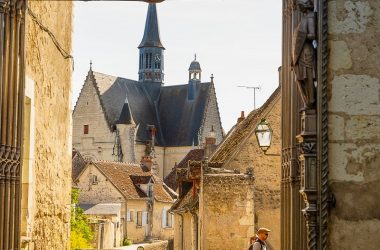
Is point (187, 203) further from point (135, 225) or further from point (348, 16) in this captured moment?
point (135, 225)

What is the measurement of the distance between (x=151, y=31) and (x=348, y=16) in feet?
278

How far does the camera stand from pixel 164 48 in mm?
91500

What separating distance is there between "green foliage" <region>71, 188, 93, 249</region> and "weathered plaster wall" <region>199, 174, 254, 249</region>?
37.0ft

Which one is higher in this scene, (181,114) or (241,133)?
(181,114)

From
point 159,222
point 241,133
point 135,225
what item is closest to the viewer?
point 241,133

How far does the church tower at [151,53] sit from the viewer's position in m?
89.8

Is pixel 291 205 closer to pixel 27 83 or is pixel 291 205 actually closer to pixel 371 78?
pixel 371 78

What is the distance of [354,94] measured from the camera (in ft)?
20.1

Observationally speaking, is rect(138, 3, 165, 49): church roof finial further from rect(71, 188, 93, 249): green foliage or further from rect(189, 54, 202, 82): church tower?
rect(71, 188, 93, 249): green foliage

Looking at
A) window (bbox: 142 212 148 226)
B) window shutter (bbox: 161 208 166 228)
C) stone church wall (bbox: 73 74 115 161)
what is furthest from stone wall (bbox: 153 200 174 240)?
stone church wall (bbox: 73 74 115 161)

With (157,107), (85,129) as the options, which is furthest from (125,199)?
(157,107)

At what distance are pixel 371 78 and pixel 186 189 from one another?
23980mm

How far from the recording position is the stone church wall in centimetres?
7994

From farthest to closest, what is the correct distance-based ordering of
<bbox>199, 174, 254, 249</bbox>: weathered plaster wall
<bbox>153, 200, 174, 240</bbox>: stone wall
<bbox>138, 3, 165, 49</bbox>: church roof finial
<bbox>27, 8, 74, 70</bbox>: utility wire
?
<bbox>138, 3, 165, 49</bbox>: church roof finial, <bbox>153, 200, 174, 240</bbox>: stone wall, <bbox>199, 174, 254, 249</bbox>: weathered plaster wall, <bbox>27, 8, 74, 70</bbox>: utility wire
